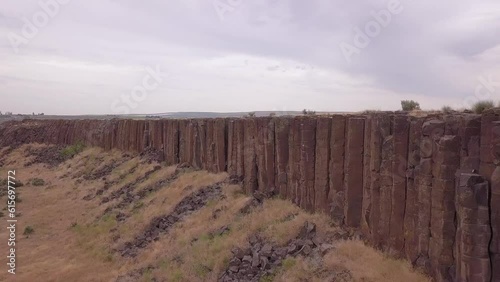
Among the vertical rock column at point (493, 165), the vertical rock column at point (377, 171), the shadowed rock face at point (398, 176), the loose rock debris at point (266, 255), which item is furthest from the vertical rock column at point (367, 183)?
the vertical rock column at point (493, 165)

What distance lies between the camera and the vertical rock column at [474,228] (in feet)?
26.2

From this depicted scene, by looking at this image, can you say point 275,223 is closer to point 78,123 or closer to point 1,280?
point 1,280

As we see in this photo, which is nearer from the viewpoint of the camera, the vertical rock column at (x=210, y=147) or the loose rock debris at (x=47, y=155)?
the vertical rock column at (x=210, y=147)

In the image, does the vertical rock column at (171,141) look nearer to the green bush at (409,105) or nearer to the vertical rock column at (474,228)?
the green bush at (409,105)

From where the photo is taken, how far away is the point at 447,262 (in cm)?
884

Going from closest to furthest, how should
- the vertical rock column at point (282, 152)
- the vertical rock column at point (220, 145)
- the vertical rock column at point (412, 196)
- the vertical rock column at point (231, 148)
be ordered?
the vertical rock column at point (412, 196)
the vertical rock column at point (282, 152)
the vertical rock column at point (231, 148)
the vertical rock column at point (220, 145)

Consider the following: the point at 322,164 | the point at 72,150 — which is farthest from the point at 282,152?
the point at 72,150

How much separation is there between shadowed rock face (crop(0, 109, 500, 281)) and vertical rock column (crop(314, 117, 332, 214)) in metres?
0.03

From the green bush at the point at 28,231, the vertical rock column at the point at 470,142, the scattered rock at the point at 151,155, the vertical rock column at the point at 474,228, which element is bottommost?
the green bush at the point at 28,231

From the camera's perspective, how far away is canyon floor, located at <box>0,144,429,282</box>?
1115 cm

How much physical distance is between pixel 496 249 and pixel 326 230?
4.92 meters

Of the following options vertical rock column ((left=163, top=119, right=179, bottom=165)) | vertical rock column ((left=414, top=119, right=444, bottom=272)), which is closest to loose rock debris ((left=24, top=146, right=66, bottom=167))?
vertical rock column ((left=163, top=119, right=179, bottom=165))

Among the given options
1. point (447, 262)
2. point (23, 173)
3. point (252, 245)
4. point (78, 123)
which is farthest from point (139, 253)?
point (78, 123)

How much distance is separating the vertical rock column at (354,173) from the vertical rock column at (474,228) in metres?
3.71
